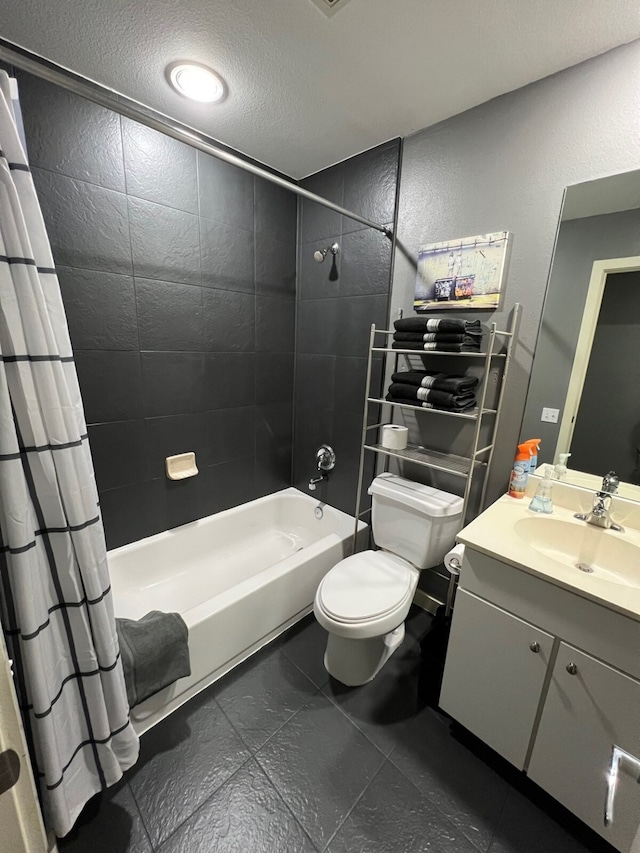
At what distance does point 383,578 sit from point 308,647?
55cm

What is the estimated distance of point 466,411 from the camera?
1.53m

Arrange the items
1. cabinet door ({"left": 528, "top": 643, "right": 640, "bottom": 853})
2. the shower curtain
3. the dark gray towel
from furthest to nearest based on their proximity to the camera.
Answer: the dark gray towel → cabinet door ({"left": 528, "top": 643, "right": 640, "bottom": 853}) → the shower curtain

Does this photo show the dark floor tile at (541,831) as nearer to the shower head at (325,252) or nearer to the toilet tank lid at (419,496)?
the toilet tank lid at (419,496)

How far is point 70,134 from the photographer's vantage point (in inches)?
55.1

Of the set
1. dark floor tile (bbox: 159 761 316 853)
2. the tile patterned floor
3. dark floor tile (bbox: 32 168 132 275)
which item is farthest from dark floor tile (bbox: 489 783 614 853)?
dark floor tile (bbox: 32 168 132 275)

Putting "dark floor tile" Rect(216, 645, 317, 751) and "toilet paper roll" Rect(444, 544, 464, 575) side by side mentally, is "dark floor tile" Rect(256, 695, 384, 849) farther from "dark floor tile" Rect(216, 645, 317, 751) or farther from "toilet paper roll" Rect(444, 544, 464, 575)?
"toilet paper roll" Rect(444, 544, 464, 575)

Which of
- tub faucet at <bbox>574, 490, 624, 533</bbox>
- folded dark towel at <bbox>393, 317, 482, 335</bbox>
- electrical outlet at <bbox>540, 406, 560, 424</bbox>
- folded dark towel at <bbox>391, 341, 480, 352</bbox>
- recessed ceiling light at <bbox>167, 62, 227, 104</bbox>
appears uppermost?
recessed ceiling light at <bbox>167, 62, 227, 104</bbox>

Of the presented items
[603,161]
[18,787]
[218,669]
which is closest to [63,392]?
[18,787]

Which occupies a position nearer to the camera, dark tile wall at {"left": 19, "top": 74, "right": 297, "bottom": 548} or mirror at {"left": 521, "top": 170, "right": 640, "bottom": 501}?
mirror at {"left": 521, "top": 170, "right": 640, "bottom": 501}

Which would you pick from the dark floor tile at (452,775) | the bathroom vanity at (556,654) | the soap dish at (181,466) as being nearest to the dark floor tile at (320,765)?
the dark floor tile at (452,775)

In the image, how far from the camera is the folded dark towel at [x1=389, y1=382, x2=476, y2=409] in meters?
1.49

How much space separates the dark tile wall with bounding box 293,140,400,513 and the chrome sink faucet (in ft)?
3.48

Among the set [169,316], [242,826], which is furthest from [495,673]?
[169,316]

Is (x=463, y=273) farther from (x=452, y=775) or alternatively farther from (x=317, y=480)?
(x=452, y=775)
